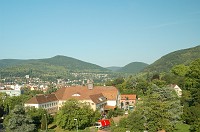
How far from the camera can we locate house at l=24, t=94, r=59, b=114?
55.1 m

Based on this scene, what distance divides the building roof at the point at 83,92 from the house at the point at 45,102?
178 cm

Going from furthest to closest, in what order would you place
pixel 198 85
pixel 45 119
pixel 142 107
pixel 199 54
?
pixel 199 54
pixel 198 85
pixel 45 119
pixel 142 107

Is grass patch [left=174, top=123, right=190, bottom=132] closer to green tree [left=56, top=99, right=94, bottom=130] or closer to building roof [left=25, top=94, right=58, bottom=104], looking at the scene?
green tree [left=56, top=99, right=94, bottom=130]

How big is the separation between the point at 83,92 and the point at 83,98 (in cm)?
273

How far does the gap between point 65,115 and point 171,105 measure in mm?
15723

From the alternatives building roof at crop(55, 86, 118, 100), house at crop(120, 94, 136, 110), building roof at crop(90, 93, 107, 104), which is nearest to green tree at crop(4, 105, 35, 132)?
building roof at crop(55, 86, 118, 100)

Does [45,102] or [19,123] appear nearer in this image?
[19,123]

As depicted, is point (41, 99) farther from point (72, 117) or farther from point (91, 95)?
point (72, 117)

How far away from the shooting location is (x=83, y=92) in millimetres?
60500

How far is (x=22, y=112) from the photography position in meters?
44.2

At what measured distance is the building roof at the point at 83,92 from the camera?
59.1m

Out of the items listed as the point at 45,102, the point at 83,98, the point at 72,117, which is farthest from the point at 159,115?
the point at 45,102

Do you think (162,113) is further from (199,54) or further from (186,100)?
(199,54)

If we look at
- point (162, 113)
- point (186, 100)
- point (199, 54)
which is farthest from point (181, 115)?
point (199, 54)
